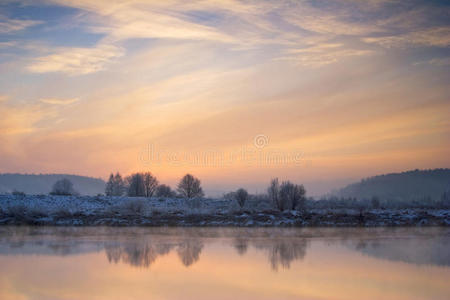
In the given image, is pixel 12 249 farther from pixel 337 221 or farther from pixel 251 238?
pixel 337 221

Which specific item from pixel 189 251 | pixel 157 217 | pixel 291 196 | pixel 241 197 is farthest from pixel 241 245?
pixel 241 197

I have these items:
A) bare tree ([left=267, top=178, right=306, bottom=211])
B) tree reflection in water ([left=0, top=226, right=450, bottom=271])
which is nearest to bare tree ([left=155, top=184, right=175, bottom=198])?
bare tree ([left=267, top=178, right=306, bottom=211])

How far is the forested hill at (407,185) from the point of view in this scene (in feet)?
440

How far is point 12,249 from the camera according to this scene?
1268 cm

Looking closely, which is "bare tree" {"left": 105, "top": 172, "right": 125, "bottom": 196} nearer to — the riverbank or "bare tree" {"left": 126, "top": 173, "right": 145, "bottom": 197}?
"bare tree" {"left": 126, "top": 173, "right": 145, "bottom": 197}

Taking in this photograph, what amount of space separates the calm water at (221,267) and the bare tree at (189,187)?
126 feet

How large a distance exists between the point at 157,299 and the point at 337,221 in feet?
60.1

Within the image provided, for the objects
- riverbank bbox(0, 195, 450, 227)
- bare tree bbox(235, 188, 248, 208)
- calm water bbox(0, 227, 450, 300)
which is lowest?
calm water bbox(0, 227, 450, 300)

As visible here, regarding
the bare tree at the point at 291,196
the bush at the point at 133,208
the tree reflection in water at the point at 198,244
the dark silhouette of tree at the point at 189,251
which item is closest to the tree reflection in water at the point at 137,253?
the tree reflection in water at the point at 198,244

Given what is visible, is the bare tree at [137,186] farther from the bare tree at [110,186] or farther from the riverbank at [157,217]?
the riverbank at [157,217]

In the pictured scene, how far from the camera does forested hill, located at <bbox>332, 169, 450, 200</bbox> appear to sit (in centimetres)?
13412

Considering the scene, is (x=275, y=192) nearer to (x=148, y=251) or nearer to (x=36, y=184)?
(x=148, y=251)

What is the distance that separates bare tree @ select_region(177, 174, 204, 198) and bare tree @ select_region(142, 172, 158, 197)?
3.46 metres

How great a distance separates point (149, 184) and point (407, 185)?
113 metres
